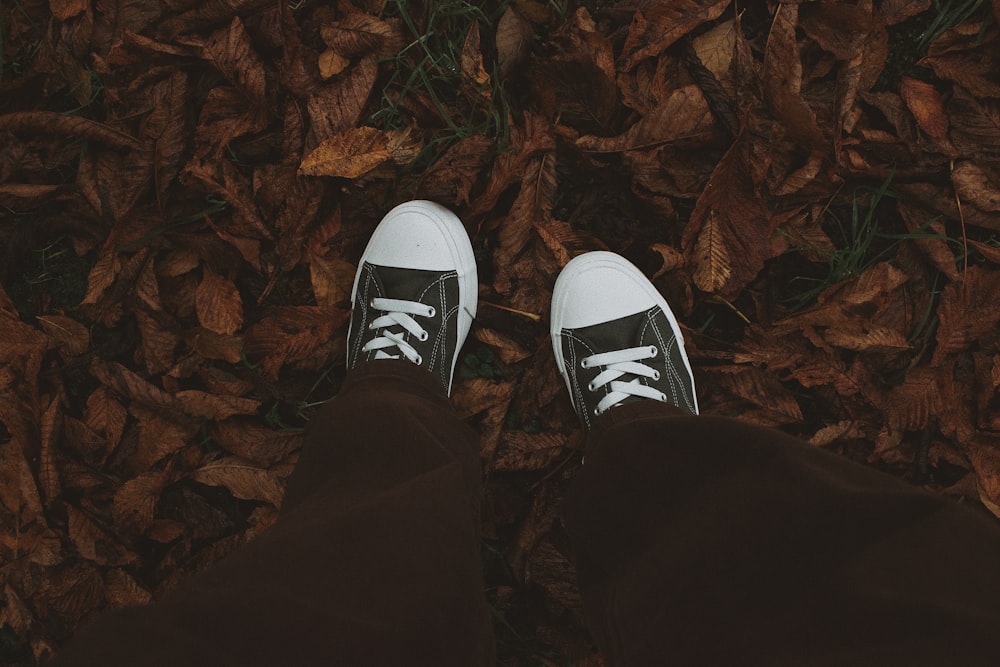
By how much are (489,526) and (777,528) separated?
679 mm

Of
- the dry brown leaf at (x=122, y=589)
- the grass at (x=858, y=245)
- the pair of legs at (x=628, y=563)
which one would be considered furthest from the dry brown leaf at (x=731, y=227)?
the dry brown leaf at (x=122, y=589)

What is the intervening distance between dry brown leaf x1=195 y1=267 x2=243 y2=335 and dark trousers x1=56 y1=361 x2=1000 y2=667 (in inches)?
17.4

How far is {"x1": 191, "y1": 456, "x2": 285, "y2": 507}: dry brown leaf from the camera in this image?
1225mm

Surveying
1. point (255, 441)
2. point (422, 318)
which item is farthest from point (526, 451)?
point (255, 441)

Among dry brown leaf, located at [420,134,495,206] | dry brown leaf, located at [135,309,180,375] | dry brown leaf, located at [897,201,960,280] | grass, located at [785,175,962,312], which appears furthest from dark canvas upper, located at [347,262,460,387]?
dry brown leaf, located at [897,201,960,280]

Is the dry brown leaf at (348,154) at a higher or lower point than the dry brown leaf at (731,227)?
higher

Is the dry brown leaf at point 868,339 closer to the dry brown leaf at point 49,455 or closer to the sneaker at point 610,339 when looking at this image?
the sneaker at point 610,339

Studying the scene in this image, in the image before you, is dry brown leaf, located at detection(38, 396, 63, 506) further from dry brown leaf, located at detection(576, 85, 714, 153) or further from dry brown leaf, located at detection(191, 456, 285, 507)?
dry brown leaf, located at detection(576, 85, 714, 153)

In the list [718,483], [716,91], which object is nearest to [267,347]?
[718,483]

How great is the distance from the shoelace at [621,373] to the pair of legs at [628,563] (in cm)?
19

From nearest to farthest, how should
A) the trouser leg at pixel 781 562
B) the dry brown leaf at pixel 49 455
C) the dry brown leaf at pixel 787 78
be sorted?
the trouser leg at pixel 781 562, the dry brown leaf at pixel 787 78, the dry brown leaf at pixel 49 455

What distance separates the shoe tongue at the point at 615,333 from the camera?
1242 mm

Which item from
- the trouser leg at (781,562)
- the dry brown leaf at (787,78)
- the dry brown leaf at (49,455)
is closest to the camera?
the trouser leg at (781,562)

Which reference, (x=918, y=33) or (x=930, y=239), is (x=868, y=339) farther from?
(x=918, y=33)
